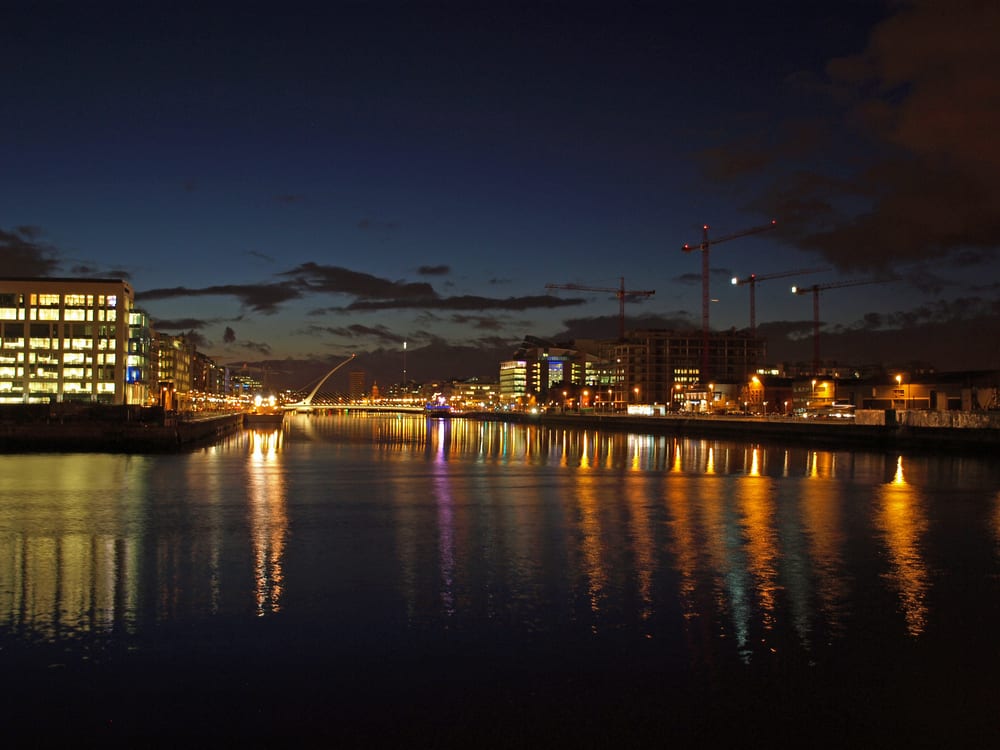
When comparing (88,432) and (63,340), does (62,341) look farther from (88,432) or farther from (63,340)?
(88,432)

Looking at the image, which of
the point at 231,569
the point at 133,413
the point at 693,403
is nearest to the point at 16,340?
the point at 133,413

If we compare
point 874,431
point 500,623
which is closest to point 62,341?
point 874,431

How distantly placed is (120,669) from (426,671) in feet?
10.9

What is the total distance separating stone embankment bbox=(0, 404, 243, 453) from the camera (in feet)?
181

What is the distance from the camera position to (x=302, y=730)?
8.07 m

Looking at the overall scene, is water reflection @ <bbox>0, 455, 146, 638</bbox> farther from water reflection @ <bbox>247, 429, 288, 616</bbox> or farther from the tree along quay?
the tree along quay

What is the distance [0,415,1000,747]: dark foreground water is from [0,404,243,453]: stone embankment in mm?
31823

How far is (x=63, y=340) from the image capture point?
106 meters

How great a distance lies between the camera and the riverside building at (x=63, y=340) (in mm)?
104688

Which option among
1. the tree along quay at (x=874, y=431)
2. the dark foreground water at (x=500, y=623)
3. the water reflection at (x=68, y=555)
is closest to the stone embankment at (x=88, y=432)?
the water reflection at (x=68, y=555)

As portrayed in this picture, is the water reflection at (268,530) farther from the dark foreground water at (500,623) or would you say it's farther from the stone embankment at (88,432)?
the stone embankment at (88,432)

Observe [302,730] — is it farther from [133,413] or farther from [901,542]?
[133,413]

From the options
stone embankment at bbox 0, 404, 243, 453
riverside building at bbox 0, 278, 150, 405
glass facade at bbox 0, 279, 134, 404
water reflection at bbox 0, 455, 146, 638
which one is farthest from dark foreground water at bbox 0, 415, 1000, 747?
glass facade at bbox 0, 279, 134, 404

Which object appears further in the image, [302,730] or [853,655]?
[853,655]
